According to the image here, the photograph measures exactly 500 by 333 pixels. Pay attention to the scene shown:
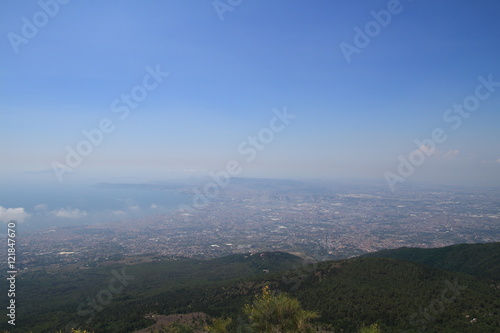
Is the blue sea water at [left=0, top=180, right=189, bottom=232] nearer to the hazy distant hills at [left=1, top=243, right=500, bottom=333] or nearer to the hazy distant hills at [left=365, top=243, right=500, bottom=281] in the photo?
the hazy distant hills at [left=1, top=243, right=500, bottom=333]

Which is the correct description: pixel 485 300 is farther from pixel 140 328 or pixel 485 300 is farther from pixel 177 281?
pixel 177 281

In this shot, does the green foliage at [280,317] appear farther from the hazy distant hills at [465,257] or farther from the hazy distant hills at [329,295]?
the hazy distant hills at [465,257]

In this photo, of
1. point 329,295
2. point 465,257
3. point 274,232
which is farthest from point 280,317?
point 274,232

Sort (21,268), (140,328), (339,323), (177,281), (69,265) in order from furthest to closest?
(69,265) → (21,268) → (177,281) → (140,328) → (339,323)

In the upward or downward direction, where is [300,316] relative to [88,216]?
upward

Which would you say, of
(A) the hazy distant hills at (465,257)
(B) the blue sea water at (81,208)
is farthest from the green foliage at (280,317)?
(B) the blue sea water at (81,208)

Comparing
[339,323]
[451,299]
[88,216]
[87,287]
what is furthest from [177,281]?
[88,216]
